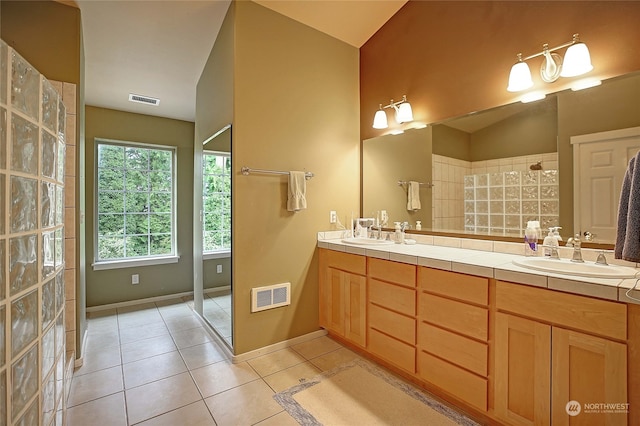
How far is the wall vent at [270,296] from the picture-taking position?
8.03 feet

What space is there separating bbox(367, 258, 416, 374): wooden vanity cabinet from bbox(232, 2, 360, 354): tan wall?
72cm

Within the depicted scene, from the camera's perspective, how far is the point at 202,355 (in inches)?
98.6

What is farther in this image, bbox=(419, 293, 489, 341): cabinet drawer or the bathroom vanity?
bbox=(419, 293, 489, 341): cabinet drawer

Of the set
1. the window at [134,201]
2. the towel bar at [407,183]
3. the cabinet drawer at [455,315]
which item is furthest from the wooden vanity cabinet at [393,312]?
the window at [134,201]

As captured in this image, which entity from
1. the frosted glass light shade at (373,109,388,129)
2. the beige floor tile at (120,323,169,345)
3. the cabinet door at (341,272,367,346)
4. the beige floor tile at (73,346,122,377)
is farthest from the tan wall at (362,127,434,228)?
the beige floor tile at (73,346,122,377)

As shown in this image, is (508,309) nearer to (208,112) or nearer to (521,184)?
(521,184)

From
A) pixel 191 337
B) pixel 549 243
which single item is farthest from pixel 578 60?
pixel 191 337

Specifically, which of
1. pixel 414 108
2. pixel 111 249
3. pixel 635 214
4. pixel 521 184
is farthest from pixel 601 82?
pixel 111 249

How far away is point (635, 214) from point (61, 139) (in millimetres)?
2491

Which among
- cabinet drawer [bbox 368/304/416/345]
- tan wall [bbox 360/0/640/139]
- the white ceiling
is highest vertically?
the white ceiling

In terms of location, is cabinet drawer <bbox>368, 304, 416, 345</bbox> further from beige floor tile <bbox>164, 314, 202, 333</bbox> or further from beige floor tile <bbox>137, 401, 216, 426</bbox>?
beige floor tile <bbox>164, 314, 202, 333</bbox>

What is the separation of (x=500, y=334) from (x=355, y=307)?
1.13 m

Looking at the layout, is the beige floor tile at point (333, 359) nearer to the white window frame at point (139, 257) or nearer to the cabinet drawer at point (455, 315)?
the cabinet drawer at point (455, 315)

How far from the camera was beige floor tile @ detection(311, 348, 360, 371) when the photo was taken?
7.61ft
